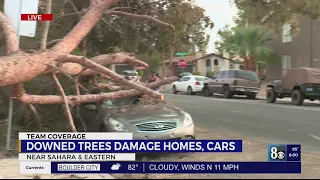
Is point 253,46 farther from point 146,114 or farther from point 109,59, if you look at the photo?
point 146,114

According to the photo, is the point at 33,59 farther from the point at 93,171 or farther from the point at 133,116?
the point at 93,171

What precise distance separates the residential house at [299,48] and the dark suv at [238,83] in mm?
6918

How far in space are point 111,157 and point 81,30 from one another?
4.27 metres

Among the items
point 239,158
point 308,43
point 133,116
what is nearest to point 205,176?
point 239,158

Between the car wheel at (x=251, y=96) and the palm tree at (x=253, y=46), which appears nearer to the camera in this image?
the car wheel at (x=251, y=96)

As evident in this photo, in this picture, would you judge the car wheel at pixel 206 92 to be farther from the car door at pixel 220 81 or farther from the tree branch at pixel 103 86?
the tree branch at pixel 103 86

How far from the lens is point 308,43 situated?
3450cm

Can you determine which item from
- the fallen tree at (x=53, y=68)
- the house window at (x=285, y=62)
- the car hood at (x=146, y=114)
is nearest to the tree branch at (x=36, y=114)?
the fallen tree at (x=53, y=68)

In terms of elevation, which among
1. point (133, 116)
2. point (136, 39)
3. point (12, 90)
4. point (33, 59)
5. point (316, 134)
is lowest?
point (316, 134)

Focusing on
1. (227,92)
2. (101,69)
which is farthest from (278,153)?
(227,92)

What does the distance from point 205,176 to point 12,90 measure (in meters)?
4.69

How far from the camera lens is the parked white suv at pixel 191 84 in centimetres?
3133

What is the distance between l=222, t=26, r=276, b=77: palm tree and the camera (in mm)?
37531

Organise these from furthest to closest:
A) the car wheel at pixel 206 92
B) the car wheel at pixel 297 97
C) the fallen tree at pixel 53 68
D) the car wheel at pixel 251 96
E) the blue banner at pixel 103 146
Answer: the car wheel at pixel 206 92
the car wheel at pixel 251 96
the car wheel at pixel 297 97
the fallen tree at pixel 53 68
the blue banner at pixel 103 146
